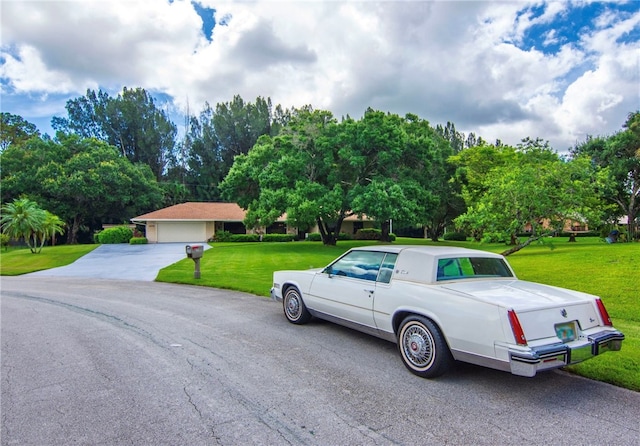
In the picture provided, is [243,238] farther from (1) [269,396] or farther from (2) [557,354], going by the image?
(2) [557,354]

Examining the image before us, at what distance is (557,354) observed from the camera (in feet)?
11.2

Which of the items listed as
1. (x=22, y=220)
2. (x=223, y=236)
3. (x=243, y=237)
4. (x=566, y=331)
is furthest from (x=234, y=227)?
(x=566, y=331)

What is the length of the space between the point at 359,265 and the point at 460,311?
1870mm

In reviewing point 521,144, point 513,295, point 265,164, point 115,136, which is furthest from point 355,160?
point 115,136

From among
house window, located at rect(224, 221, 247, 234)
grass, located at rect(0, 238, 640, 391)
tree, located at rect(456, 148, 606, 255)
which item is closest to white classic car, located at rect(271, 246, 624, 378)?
grass, located at rect(0, 238, 640, 391)

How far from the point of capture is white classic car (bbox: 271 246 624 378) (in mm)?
3457

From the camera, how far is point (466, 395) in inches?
144

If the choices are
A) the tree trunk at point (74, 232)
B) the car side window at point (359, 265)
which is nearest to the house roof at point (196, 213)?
the tree trunk at point (74, 232)

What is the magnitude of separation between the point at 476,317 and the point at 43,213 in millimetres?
30892

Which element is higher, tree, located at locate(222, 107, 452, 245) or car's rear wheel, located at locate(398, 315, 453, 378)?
tree, located at locate(222, 107, 452, 245)

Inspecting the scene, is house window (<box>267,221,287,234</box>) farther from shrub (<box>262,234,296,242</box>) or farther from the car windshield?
the car windshield

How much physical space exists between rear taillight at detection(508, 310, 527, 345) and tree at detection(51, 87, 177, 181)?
56047mm

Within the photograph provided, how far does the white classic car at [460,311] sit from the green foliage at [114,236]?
32.8 m

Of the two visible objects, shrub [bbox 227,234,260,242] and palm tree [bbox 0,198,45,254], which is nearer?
palm tree [bbox 0,198,45,254]
